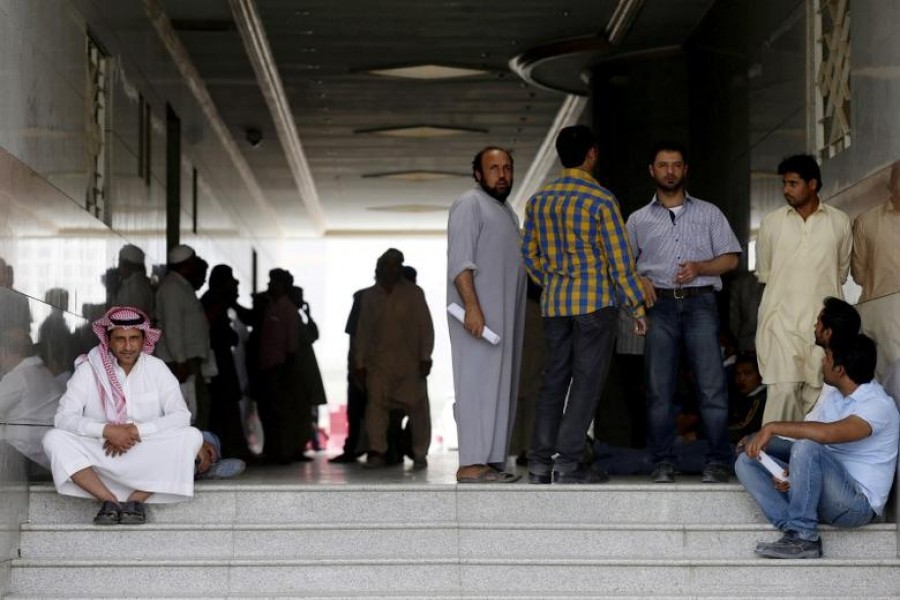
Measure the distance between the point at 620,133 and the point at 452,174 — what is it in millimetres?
7719

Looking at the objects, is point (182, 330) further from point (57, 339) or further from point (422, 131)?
point (422, 131)

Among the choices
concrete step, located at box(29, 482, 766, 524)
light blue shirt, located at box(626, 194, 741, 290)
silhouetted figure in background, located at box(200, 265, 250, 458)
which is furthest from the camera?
silhouetted figure in background, located at box(200, 265, 250, 458)

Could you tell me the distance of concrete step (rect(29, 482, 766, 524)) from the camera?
723 centimetres

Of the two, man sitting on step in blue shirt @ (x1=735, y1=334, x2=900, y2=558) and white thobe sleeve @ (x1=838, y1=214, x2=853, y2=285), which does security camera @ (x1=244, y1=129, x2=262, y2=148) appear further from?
man sitting on step in blue shirt @ (x1=735, y1=334, x2=900, y2=558)

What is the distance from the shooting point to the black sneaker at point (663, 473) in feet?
25.0

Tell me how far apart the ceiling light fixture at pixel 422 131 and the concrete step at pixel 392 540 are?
35.6ft

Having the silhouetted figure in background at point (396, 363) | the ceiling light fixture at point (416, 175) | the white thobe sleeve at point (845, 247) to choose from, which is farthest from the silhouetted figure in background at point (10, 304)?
the ceiling light fixture at point (416, 175)

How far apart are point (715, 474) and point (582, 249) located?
3.95ft

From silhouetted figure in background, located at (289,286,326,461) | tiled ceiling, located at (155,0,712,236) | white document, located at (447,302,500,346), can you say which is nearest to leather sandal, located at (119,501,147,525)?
white document, located at (447,302,500,346)

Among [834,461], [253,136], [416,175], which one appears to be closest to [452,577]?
[834,461]

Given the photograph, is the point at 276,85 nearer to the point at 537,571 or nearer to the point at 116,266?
the point at 116,266

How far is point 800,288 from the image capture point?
768 cm

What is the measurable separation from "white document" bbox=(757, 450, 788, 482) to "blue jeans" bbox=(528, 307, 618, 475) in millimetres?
979

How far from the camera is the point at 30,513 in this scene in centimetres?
721
